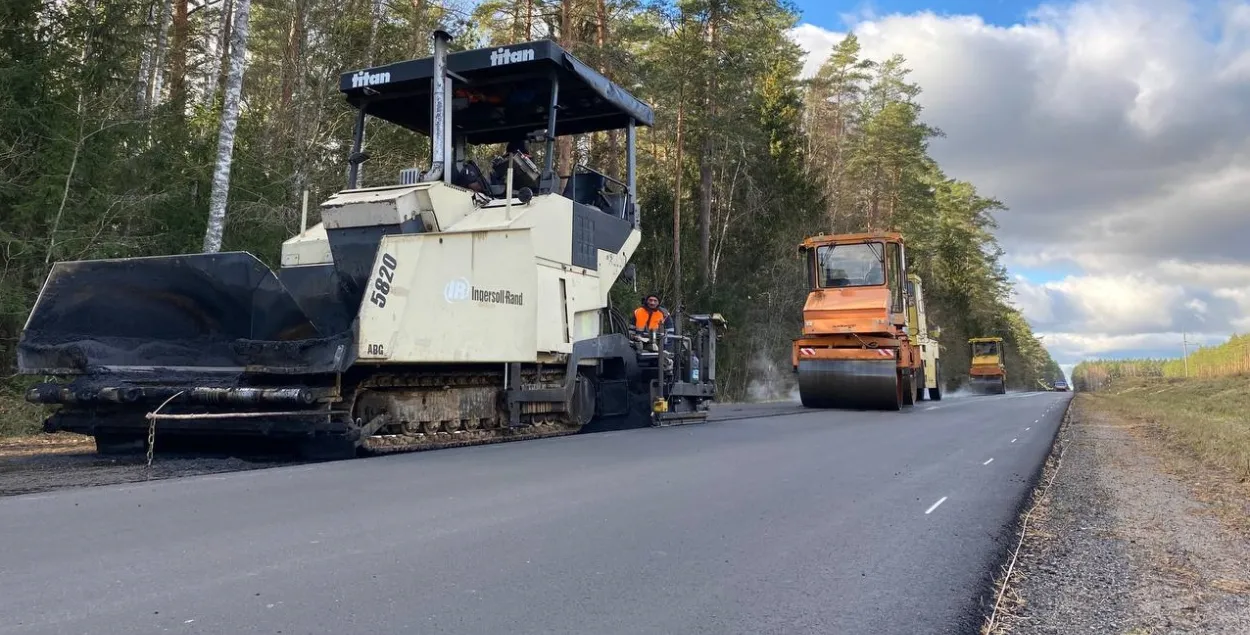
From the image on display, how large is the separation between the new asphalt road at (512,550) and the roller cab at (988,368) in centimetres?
4193

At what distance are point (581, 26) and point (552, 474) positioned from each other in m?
18.9

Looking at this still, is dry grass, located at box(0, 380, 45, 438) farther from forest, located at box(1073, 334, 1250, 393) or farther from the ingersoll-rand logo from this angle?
forest, located at box(1073, 334, 1250, 393)

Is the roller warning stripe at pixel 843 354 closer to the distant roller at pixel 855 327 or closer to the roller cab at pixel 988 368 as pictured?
the distant roller at pixel 855 327

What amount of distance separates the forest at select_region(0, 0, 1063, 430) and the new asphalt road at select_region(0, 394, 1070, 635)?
743 cm

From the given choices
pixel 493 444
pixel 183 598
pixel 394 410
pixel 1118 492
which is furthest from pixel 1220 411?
pixel 183 598

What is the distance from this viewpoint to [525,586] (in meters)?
3.68

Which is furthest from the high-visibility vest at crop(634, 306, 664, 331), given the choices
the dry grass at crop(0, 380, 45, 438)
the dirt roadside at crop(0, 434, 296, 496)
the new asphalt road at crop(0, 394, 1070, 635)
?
the dry grass at crop(0, 380, 45, 438)

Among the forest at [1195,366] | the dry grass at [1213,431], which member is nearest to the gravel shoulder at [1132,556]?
the dry grass at [1213,431]

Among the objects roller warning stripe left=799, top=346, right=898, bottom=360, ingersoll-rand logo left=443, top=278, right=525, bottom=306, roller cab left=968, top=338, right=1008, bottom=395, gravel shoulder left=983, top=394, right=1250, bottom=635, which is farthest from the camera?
roller cab left=968, top=338, right=1008, bottom=395

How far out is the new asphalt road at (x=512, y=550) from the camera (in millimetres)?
3283

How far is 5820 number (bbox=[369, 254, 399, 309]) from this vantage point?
7277mm

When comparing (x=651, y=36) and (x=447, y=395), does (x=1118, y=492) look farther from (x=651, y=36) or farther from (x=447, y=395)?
(x=651, y=36)

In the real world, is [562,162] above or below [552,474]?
above

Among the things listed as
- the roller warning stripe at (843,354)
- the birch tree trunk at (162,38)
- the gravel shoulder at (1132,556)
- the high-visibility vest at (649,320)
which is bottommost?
the gravel shoulder at (1132,556)
